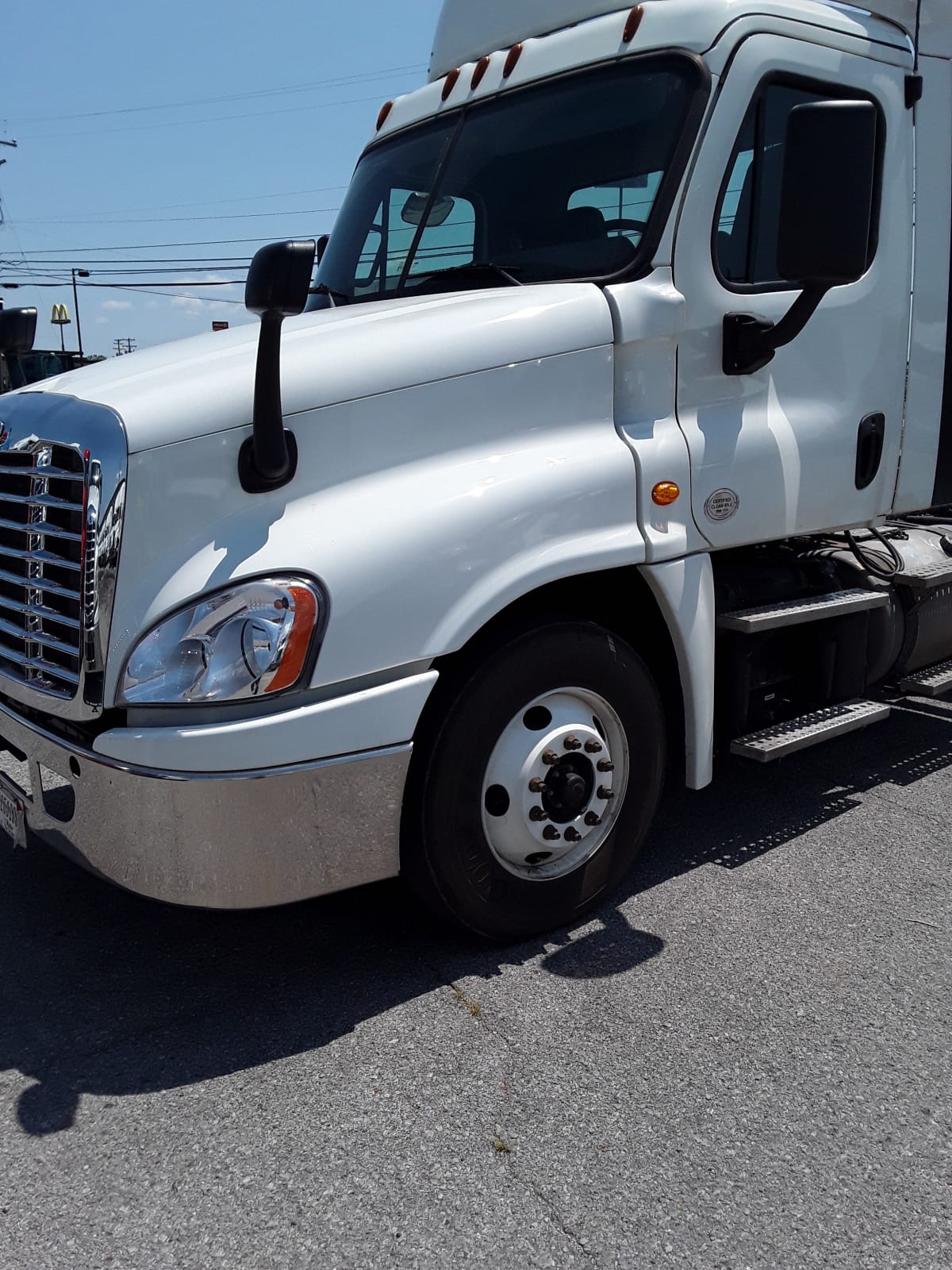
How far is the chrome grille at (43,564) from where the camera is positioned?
2.87m

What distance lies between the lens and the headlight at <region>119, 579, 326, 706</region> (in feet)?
8.97

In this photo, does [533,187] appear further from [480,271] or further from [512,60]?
[512,60]

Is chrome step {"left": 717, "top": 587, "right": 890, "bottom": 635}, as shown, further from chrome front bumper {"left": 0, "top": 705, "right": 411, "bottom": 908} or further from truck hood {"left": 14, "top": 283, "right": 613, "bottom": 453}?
chrome front bumper {"left": 0, "top": 705, "right": 411, "bottom": 908}

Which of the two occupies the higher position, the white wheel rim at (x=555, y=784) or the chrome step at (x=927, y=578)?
the chrome step at (x=927, y=578)

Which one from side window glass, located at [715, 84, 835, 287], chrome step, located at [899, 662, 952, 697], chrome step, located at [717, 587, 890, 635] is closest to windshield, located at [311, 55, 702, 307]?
side window glass, located at [715, 84, 835, 287]

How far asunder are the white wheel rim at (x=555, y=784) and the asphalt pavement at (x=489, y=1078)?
1.00 feet

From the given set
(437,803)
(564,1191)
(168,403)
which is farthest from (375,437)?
(564,1191)

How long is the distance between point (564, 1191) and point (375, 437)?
6.19 feet

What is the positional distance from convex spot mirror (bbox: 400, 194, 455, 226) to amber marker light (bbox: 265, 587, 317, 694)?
1.87 m

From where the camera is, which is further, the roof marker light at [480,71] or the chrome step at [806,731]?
the roof marker light at [480,71]

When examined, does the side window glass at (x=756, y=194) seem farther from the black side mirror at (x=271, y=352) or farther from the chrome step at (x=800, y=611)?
the black side mirror at (x=271, y=352)

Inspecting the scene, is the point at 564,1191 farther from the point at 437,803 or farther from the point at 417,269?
the point at 417,269

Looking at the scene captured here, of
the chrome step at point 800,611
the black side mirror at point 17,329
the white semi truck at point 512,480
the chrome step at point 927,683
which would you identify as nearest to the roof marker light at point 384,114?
the white semi truck at point 512,480

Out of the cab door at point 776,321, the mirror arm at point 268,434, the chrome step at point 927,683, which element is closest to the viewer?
the mirror arm at point 268,434
